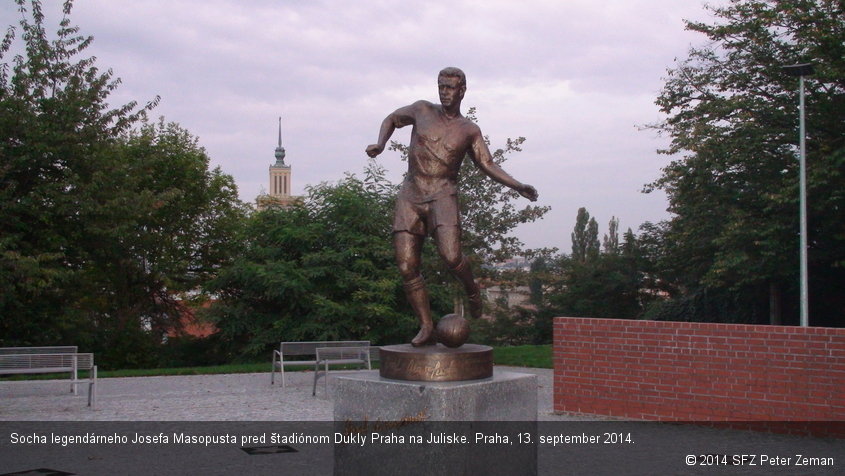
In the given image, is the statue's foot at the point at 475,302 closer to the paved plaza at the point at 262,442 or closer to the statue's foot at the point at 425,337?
the statue's foot at the point at 425,337

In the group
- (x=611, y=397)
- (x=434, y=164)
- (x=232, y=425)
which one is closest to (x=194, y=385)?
(x=232, y=425)

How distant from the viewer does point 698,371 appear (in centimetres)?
1038

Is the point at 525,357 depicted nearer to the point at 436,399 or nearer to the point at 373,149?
the point at 373,149

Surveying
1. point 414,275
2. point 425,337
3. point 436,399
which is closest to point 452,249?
point 414,275

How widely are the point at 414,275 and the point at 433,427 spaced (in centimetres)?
137

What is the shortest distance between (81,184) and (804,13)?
1802 centimetres

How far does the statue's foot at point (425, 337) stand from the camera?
252 inches

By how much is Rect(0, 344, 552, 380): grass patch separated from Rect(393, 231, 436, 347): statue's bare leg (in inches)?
447

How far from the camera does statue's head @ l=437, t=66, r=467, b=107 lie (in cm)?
646

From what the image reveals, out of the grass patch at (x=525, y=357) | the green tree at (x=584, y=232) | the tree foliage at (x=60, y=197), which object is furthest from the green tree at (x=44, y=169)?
the green tree at (x=584, y=232)

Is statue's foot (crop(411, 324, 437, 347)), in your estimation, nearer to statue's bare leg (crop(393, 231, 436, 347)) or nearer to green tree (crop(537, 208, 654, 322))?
statue's bare leg (crop(393, 231, 436, 347))

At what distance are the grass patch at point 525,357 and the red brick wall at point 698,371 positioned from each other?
7466mm

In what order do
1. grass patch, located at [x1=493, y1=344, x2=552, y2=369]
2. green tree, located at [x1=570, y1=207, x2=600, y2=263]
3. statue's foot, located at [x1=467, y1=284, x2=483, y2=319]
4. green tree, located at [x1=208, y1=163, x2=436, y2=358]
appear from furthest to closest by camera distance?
green tree, located at [x1=570, y1=207, x2=600, y2=263] → green tree, located at [x1=208, y1=163, x2=436, y2=358] → grass patch, located at [x1=493, y1=344, x2=552, y2=369] → statue's foot, located at [x1=467, y1=284, x2=483, y2=319]

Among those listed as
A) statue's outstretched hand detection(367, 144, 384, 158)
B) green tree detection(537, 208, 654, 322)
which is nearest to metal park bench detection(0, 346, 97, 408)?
statue's outstretched hand detection(367, 144, 384, 158)
